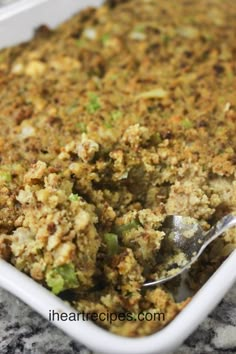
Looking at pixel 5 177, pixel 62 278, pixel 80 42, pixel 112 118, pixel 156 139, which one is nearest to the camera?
pixel 62 278

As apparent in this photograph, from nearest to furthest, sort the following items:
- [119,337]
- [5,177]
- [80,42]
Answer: [119,337]
[5,177]
[80,42]

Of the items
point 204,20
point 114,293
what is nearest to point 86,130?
point 114,293

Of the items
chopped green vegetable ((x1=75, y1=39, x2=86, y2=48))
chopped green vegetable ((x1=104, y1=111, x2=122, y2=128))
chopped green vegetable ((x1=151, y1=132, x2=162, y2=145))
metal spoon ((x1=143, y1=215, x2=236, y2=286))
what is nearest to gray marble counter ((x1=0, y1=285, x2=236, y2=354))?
metal spoon ((x1=143, y1=215, x2=236, y2=286))

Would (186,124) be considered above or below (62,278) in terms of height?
below

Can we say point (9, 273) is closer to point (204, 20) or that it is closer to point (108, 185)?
point (108, 185)

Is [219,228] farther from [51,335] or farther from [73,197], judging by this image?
[51,335]

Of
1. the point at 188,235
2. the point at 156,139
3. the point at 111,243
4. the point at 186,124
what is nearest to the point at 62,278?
the point at 111,243
